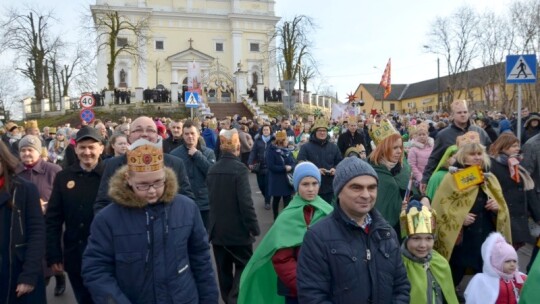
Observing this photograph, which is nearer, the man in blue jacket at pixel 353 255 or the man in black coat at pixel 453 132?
the man in blue jacket at pixel 353 255

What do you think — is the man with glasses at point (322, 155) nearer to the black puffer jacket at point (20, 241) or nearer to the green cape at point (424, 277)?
the green cape at point (424, 277)

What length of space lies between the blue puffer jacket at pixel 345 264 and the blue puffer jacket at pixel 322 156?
4.73 m

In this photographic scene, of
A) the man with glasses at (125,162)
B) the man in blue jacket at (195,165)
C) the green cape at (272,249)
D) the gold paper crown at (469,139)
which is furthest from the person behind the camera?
the man in blue jacket at (195,165)

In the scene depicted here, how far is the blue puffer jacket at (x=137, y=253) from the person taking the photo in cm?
306

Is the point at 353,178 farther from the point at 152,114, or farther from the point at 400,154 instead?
the point at 152,114

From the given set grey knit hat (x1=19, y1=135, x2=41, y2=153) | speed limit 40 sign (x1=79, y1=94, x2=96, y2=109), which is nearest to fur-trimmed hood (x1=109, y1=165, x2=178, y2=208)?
grey knit hat (x1=19, y1=135, x2=41, y2=153)

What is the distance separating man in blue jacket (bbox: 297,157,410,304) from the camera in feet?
9.78

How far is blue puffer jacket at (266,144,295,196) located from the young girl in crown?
17.6 feet

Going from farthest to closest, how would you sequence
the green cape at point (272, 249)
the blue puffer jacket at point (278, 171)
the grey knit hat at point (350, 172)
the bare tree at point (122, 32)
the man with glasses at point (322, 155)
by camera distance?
the bare tree at point (122, 32), the blue puffer jacket at point (278, 171), the man with glasses at point (322, 155), the green cape at point (272, 249), the grey knit hat at point (350, 172)

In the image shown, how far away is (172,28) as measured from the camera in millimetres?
61562

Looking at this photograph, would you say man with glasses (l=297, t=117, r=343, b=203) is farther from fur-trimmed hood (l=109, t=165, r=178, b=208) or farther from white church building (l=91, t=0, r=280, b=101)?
white church building (l=91, t=0, r=280, b=101)

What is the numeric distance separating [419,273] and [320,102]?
45.3m

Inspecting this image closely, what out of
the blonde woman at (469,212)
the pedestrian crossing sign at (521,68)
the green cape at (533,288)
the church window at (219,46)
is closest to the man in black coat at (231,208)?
the blonde woman at (469,212)

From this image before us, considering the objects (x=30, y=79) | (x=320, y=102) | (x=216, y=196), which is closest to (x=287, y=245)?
(x=216, y=196)
